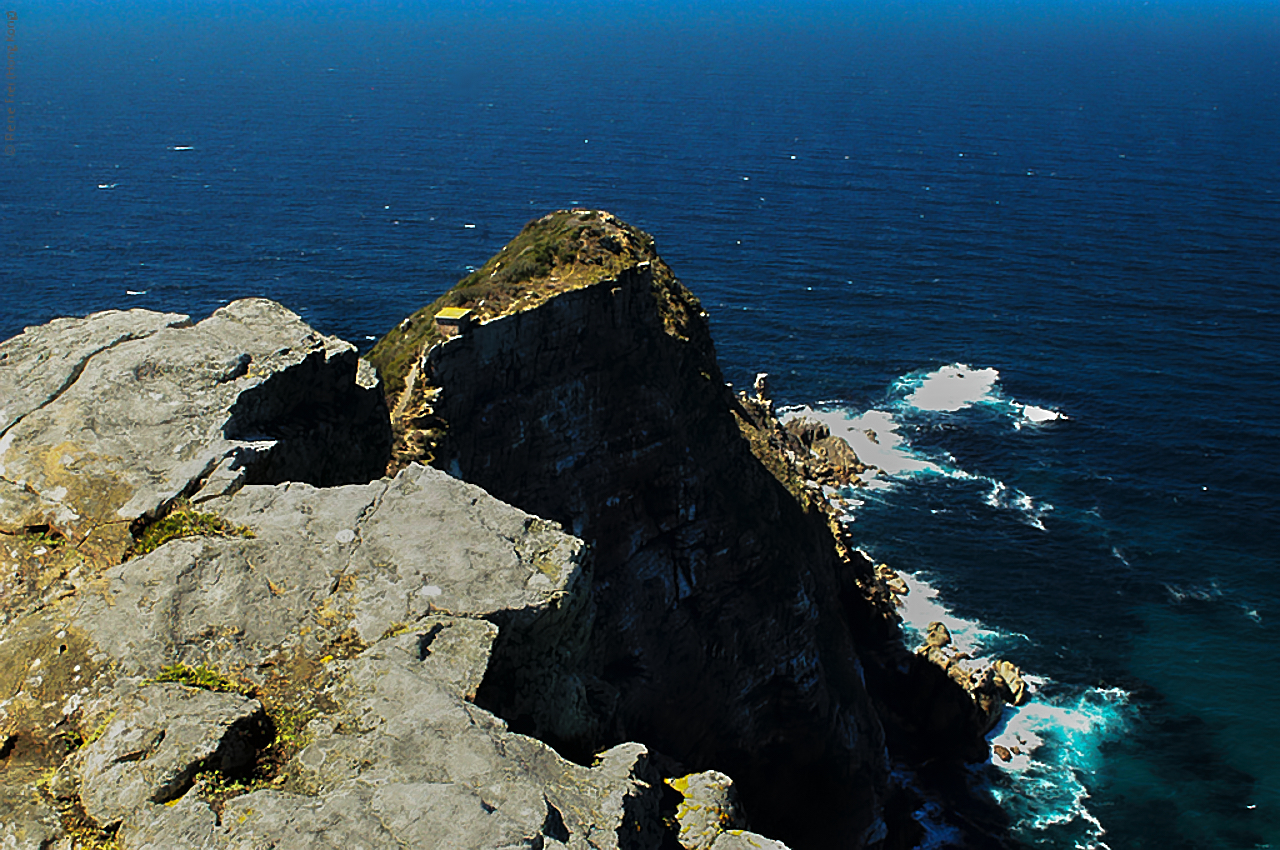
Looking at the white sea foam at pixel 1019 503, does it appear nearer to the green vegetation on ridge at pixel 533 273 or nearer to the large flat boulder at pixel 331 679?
the green vegetation on ridge at pixel 533 273

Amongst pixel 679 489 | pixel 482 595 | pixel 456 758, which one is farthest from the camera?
pixel 679 489

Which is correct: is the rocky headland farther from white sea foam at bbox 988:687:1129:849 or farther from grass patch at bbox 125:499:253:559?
white sea foam at bbox 988:687:1129:849

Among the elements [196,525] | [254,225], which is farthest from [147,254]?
[196,525]

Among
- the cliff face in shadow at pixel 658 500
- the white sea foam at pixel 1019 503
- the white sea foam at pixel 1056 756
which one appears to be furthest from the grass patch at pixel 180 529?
the white sea foam at pixel 1019 503

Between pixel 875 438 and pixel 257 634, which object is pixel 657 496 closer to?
pixel 257 634

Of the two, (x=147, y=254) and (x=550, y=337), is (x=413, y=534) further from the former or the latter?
(x=147, y=254)

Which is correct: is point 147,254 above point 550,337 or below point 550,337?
below

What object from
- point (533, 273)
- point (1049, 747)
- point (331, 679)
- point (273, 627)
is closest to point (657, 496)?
point (533, 273)
